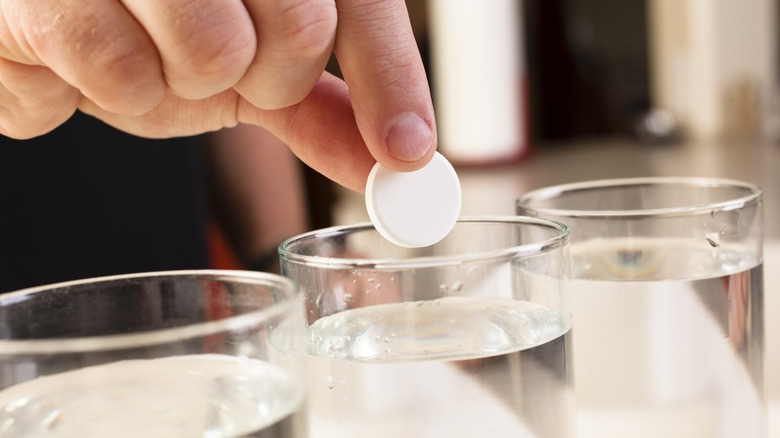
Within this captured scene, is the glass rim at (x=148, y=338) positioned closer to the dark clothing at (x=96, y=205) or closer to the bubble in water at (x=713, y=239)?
the bubble in water at (x=713, y=239)

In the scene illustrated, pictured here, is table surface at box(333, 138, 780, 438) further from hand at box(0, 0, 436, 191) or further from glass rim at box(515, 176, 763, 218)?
hand at box(0, 0, 436, 191)

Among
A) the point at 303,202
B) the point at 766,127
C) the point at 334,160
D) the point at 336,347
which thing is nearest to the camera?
the point at 336,347

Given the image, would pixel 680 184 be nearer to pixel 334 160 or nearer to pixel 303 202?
pixel 334 160

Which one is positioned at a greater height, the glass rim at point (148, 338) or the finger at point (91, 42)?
the finger at point (91, 42)

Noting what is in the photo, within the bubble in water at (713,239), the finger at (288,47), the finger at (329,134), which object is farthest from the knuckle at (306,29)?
the bubble in water at (713,239)

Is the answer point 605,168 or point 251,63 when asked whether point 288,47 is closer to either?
point 251,63

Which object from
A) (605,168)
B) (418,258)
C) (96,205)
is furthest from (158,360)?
(605,168)

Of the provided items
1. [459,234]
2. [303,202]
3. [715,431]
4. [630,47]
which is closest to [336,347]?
[459,234]
